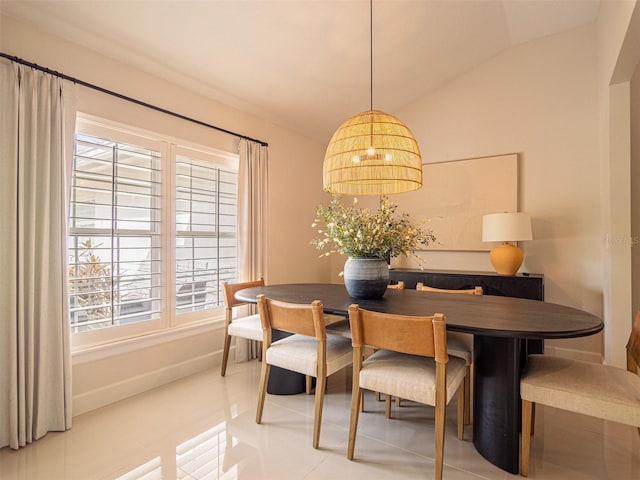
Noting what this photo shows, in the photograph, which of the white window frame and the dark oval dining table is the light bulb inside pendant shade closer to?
the dark oval dining table

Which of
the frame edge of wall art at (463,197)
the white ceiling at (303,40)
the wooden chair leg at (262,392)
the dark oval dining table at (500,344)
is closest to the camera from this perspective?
the dark oval dining table at (500,344)

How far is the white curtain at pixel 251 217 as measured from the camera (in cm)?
351

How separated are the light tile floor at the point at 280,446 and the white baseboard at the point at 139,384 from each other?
6 centimetres

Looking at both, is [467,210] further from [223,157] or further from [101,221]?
[101,221]

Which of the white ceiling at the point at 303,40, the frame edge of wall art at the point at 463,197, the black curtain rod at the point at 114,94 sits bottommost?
the frame edge of wall art at the point at 463,197

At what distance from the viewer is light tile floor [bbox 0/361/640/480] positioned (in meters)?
1.79

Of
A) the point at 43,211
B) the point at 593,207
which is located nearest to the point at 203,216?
the point at 43,211

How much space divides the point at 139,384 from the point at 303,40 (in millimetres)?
3195

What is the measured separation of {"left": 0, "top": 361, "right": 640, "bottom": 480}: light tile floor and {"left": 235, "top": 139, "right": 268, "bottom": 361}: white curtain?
3.92 feet

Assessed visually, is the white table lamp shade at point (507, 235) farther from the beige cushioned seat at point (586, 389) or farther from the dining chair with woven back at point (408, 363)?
the dining chair with woven back at point (408, 363)

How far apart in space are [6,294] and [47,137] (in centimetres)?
98

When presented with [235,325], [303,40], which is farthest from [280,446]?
[303,40]

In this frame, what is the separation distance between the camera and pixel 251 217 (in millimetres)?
3596

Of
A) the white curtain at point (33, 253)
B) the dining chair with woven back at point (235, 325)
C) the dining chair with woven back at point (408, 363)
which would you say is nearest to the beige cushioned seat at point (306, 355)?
the dining chair with woven back at point (408, 363)
